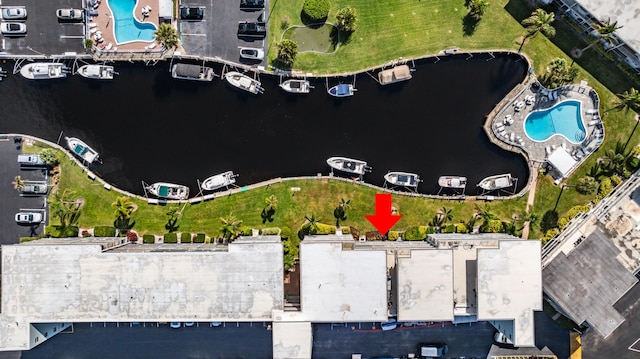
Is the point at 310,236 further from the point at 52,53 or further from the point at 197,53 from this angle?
the point at 52,53

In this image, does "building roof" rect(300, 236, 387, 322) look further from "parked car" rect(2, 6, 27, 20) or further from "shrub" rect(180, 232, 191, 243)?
"parked car" rect(2, 6, 27, 20)

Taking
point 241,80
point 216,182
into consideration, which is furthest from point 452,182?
point 216,182

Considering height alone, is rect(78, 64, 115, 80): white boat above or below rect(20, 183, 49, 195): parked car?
above

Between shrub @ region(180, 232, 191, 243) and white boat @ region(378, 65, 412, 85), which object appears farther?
white boat @ region(378, 65, 412, 85)

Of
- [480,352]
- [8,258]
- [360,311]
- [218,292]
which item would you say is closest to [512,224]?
[480,352]

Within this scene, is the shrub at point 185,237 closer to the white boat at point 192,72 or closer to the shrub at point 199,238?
the shrub at point 199,238

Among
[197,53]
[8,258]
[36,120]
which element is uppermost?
[197,53]

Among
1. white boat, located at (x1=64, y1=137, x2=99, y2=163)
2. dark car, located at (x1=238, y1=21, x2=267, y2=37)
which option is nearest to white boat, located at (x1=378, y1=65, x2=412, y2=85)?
dark car, located at (x1=238, y1=21, x2=267, y2=37)
